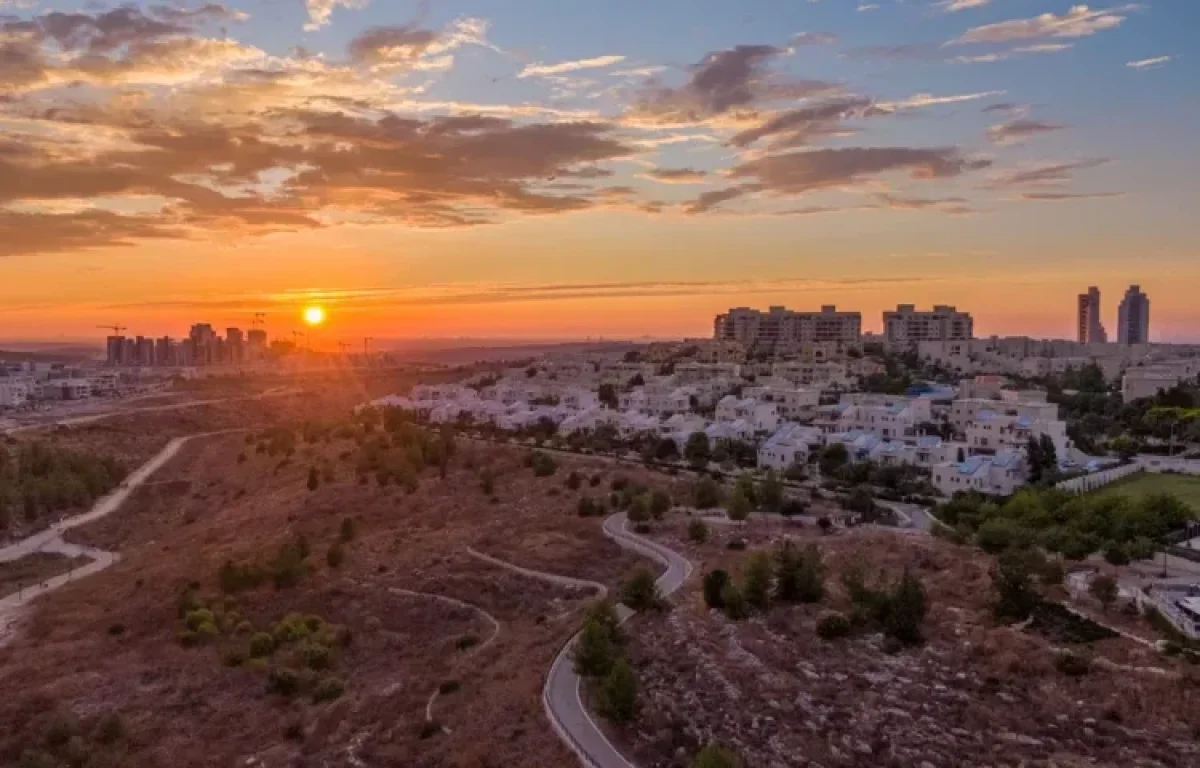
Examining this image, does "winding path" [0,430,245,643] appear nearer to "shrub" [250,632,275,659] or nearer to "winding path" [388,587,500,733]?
"shrub" [250,632,275,659]

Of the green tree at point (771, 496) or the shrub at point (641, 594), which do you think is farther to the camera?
the green tree at point (771, 496)

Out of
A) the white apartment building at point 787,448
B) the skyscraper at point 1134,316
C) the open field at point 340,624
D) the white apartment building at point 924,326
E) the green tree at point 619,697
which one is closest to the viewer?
the green tree at point 619,697

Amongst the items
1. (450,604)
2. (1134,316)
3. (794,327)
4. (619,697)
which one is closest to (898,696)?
(619,697)

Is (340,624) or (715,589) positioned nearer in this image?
(715,589)

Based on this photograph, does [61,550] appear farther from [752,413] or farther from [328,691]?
[752,413]

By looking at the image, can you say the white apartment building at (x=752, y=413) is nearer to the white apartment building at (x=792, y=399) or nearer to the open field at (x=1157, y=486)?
the white apartment building at (x=792, y=399)

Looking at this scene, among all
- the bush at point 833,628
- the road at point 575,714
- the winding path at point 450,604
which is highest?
the bush at point 833,628

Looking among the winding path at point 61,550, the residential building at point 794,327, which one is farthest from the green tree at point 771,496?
the residential building at point 794,327
